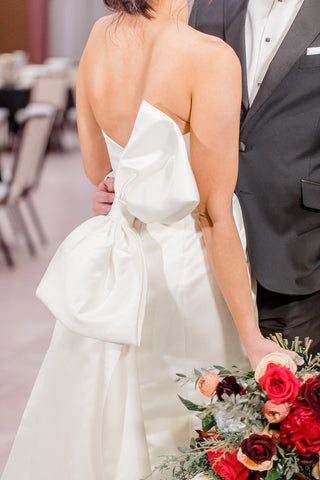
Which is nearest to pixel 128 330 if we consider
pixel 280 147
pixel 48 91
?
pixel 280 147

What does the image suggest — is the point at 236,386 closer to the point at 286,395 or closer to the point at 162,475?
the point at 286,395

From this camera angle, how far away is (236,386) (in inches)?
60.0

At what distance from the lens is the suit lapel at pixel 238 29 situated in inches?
74.8

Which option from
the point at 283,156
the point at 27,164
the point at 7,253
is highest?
the point at 283,156

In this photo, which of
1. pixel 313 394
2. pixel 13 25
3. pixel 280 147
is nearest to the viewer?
pixel 313 394

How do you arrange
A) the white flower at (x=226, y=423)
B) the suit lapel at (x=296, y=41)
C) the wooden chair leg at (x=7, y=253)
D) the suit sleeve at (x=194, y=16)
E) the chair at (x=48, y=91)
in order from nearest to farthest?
the white flower at (x=226, y=423)
the suit lapel at (x=296, y=41)
the suit sleeve at (x=194, y=16)
the wooden chair leg at (x=7, y=253)
the chair at (x=48, y=91)

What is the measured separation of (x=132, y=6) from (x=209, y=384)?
2.83 feet

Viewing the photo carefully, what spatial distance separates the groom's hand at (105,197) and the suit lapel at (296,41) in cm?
50

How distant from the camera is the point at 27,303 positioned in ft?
15.5

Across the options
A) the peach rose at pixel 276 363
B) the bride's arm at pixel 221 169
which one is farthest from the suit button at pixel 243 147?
the peach rose at pixel 276 363

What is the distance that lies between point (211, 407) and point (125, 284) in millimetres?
360

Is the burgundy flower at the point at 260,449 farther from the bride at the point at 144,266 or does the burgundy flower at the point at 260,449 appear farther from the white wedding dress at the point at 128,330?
the white wedding dress at the point at 128,330

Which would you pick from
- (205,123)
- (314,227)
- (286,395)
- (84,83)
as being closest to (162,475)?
(286,395)

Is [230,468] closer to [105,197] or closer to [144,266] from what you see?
[144,266]
